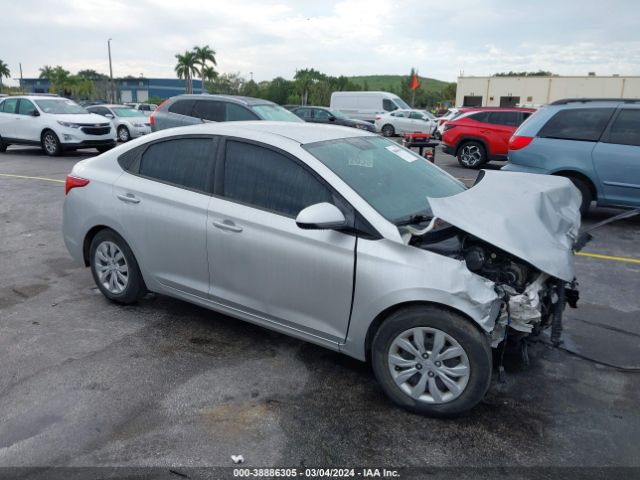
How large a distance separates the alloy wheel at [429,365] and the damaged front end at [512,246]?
25cm

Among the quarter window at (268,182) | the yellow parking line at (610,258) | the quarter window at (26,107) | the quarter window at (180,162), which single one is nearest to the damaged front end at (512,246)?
the quarter window at (268,182)

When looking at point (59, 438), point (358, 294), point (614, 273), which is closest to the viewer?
A: point (59, 438)

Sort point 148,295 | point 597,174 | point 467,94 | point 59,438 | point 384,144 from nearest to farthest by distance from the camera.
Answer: point 59,438 < point 384,144 < point 148,295 < point 597,174 < point 467,94

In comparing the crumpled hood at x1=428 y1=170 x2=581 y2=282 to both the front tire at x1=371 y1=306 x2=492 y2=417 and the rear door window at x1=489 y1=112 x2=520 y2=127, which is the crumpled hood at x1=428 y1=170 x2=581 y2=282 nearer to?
the front tire at x1=371 y1=306 x2=492 y2=417

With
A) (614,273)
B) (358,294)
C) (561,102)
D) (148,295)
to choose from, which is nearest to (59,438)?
(358,294)

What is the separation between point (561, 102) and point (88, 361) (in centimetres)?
782

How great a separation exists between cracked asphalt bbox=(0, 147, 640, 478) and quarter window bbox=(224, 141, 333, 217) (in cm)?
112

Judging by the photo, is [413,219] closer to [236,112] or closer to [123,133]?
[236,112]

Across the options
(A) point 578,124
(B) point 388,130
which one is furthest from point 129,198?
(B) point 388,130

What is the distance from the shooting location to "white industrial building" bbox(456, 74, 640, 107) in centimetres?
4941

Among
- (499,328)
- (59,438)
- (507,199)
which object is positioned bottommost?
(59,438)

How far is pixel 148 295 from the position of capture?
16.8 ft

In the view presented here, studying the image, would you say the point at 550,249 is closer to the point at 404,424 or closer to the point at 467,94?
the point at 404,424

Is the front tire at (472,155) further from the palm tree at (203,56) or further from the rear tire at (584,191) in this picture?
the palm tree at (203,56)
